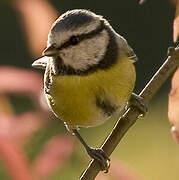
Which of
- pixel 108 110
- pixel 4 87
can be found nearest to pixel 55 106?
pixel 108 110

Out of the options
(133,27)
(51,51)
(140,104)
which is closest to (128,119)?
(140,104)

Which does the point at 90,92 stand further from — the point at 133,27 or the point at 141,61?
the point at 133,27

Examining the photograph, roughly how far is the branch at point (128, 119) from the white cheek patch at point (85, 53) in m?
0.29

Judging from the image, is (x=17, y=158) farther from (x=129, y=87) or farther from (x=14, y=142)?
(x=129, y=87)

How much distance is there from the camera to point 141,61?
527 cm

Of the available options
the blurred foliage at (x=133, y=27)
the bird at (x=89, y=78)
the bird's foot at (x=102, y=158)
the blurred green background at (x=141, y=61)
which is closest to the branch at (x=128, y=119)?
the bird's foot at (x=102, y=158)

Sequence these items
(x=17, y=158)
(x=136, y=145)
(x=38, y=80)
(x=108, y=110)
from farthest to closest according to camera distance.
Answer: (x=136, y=145) → (x=108, y=110) → (x=38, y=80) → (x=17, y=158)

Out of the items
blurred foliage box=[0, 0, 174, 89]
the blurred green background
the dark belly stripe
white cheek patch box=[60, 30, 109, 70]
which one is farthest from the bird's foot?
blurred foliage box=[0, 0, 174, 89]

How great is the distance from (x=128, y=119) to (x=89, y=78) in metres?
0.33

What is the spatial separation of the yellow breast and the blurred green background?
2370 millimetres

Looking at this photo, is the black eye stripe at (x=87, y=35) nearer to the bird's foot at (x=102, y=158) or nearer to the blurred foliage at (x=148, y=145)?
the bird's foot at (x=102, y=158)

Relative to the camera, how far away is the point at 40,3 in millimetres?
1640

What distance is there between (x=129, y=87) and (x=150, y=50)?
11.8 feet

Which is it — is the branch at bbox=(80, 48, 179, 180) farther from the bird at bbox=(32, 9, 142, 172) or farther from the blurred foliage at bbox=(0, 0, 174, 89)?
the blurred foliage at bbox=(0, 0, 174, 89)
